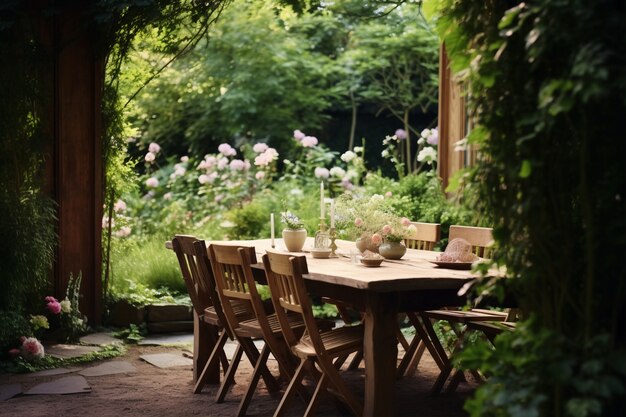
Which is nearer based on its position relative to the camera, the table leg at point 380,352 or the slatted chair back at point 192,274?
the table leg at point 380,352

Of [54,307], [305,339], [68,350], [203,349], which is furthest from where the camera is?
[54,307]

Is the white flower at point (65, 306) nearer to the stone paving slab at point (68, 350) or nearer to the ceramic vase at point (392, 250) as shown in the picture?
the stone paving slab at point (68, 350)

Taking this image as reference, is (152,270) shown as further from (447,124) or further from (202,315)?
(447,124)

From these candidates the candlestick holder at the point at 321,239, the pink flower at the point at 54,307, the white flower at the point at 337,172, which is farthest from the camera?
the white flower at the point at 337,172

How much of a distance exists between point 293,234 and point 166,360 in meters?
1.60

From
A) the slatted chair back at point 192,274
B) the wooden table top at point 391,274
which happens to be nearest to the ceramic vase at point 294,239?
the wooden table top at point 391,274

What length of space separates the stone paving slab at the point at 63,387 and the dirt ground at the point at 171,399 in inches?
2.3

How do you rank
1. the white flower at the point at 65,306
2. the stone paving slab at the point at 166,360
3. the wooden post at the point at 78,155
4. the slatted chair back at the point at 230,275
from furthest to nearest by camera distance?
the wooden post at the point at 78,155
the white flower at the point at 65,306
the stone paving slab at the point at 166,360
the slatted chair back at the point at 230,275

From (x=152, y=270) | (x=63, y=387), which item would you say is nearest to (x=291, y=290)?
(x=63, y=387)

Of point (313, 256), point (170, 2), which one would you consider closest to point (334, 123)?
point (170, 2)

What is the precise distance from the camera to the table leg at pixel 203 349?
5.91 metres

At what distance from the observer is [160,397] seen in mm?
5594

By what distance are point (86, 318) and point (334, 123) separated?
8292mm

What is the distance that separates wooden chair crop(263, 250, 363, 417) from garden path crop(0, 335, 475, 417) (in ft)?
1.72
